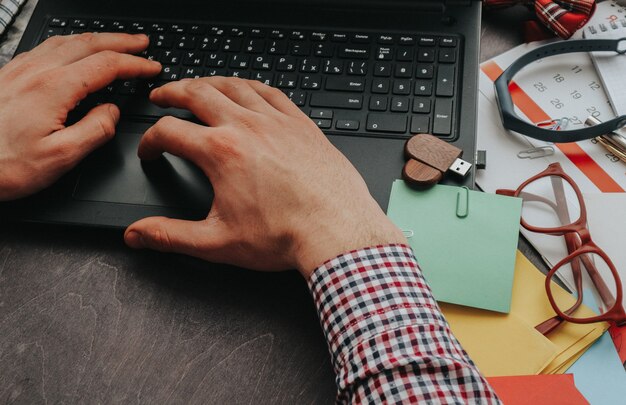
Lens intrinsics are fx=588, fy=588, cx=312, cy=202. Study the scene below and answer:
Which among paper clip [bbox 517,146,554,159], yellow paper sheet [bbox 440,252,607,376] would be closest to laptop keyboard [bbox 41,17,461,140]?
paper clip [bbox 517,146,554,159]

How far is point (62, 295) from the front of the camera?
2.21ft

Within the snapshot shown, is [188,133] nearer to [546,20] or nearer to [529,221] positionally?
[529,221]

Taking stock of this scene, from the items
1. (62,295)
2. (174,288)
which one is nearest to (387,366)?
(174,288)

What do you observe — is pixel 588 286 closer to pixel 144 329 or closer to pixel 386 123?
pixel 386 123

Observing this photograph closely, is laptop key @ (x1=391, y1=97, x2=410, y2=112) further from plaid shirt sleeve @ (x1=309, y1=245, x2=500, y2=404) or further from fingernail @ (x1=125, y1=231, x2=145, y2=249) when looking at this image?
fingernail @ (x1=125, y1=231, x2=145, y2=249)

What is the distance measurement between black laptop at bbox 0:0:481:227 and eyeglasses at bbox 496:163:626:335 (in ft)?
0.32

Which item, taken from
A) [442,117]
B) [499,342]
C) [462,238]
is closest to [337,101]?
[442,117]

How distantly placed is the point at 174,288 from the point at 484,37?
0.56 m

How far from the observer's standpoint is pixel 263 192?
24.5 inches

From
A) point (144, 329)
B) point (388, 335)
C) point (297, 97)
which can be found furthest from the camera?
point (297, 97)

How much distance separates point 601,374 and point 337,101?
43 centimetres

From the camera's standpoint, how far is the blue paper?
59 centimetres

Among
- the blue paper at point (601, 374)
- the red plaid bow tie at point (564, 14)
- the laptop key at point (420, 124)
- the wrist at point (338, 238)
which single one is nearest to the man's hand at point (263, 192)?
the wrist at point (338, 238)

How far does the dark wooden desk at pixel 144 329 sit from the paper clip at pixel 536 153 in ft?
0.42
